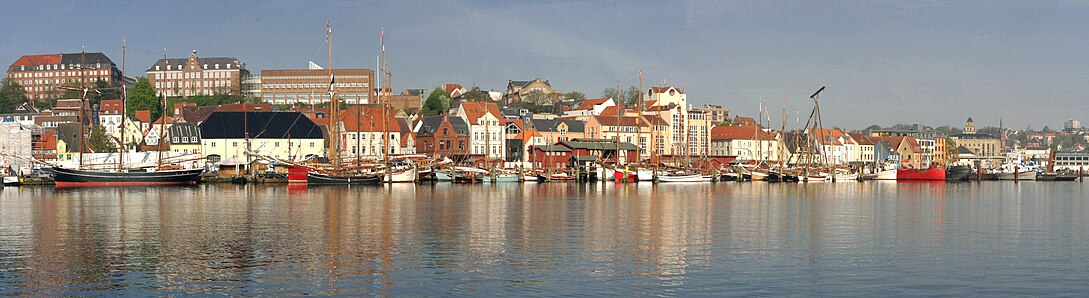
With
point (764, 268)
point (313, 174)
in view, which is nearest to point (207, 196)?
point (313, 174)

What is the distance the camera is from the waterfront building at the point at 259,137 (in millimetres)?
132250

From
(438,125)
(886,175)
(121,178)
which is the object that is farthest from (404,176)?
(886,175)

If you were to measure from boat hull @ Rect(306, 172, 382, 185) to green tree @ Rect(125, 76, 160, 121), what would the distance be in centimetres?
8948

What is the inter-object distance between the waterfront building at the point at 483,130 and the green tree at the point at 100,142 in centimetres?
4259

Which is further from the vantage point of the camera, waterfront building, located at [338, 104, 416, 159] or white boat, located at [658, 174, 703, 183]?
waterfront building, located at [338, 104, 416, 159]

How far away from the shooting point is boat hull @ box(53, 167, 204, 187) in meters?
96.9

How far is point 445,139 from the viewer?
457 feet

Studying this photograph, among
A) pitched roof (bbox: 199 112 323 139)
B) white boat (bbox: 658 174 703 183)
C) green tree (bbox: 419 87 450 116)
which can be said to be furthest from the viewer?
green tree (bbox: 419 87 450 116)

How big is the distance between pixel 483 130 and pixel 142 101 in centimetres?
6810

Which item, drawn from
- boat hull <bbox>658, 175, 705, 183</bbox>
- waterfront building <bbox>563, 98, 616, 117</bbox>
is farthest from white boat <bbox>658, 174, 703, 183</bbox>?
waterfront building <bbox>563, 98, 616, 117</bbox>

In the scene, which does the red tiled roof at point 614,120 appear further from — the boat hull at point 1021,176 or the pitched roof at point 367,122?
the boat hull at point 1021,176

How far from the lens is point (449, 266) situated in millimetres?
34500

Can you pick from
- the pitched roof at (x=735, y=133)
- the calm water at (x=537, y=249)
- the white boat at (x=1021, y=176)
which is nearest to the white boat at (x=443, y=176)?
the calm water at (x=537, y=249)

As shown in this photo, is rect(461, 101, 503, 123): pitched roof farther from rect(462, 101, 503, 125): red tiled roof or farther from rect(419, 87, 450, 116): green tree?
rect(419, 87, 450, 116): green tree
